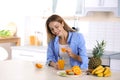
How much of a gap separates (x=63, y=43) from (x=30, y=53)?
1454 mm

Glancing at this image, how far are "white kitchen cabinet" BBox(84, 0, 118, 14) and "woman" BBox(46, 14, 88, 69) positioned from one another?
115 centimetres

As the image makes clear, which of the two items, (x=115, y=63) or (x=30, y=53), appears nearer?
(x=115, y=63)

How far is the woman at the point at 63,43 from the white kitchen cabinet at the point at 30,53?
118 cm

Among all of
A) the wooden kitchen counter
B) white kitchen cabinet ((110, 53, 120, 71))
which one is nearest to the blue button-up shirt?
white kitchen cabinet ((110, 53, 120, 71))

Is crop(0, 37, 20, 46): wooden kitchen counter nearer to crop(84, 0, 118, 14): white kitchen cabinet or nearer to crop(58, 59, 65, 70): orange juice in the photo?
crop(84, 0, 118, 14): white kitchen cabinet

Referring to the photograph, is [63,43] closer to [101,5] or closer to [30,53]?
[101,5]

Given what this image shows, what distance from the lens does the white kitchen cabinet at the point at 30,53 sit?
159 inches

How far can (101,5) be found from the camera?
12.6 feet

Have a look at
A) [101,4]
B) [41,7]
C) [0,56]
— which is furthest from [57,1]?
[0,56]

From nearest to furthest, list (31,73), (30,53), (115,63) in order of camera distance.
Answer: (31,73) < (115,63) < (30,53)

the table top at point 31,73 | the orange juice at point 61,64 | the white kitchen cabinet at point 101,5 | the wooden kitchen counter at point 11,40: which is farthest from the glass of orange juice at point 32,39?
the orange juice at point 61,64

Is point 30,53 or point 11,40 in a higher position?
point 11,40

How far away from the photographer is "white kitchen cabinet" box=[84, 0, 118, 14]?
147 inches

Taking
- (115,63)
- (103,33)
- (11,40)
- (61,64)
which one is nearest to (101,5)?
(103,33)
